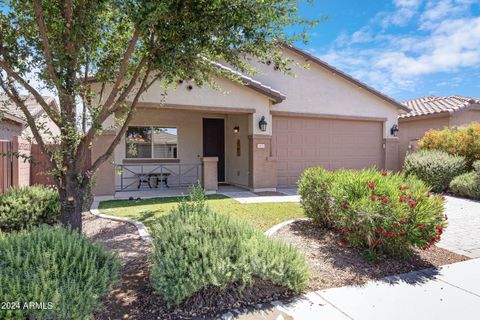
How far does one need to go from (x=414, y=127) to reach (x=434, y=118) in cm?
123

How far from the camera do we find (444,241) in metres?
5.56

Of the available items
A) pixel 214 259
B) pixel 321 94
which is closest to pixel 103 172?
pixel 214 259

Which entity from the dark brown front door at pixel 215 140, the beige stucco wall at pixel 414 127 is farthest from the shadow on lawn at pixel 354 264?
the beige stucco wall at pixel 414 127

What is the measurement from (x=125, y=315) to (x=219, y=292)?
101 centimetres

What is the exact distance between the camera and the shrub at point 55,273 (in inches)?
91.4

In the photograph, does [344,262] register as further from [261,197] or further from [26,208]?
[26,208]

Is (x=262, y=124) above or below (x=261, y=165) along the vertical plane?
above

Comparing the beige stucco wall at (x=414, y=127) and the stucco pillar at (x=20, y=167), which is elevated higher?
the beige stucco wall at (x=414, y=127)

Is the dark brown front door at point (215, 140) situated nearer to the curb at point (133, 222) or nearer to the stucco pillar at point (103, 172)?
the stucco pillar at point (103, 172)

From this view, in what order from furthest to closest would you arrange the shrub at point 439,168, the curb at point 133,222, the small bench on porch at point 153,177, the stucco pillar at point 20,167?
the small bench on porch at point 153,177 → the shrub at point 439,168 → the stucco pillar at point 20,167 → the curb at point 133,222

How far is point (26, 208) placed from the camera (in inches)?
216

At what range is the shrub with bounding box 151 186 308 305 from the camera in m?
3.06

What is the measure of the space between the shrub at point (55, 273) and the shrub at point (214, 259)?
0.59 m

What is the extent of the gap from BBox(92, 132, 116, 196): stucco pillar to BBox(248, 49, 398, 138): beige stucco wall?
644cm
